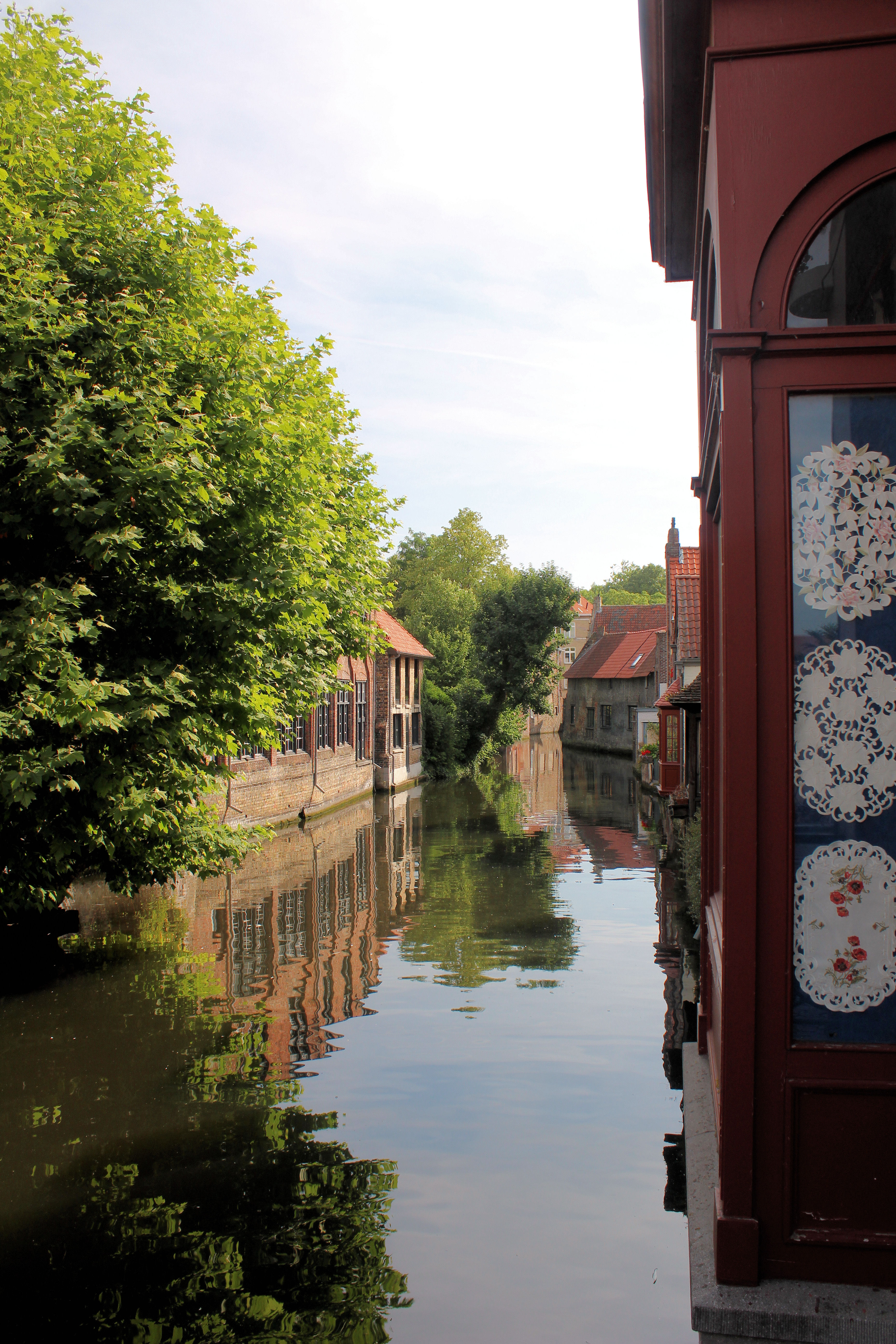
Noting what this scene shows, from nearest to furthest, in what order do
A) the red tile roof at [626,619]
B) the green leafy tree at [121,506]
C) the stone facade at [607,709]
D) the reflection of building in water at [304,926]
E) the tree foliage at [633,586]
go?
the green leafy tree at [121,506], the reflection of building in water at [304,926], the stone facade at [607,709], the red tile roof at [626,619], the tree foliage at [633,586]

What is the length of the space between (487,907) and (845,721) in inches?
399

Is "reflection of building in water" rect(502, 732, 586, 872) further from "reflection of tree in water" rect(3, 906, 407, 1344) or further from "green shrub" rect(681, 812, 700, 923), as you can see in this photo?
"reflection of tree in water" rect(3, 906, 407, 1344)

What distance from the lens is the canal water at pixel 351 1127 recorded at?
14.5 ft

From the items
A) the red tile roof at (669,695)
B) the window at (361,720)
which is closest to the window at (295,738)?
the window at (361,720)

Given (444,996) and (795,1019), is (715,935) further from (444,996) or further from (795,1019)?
(444,996)

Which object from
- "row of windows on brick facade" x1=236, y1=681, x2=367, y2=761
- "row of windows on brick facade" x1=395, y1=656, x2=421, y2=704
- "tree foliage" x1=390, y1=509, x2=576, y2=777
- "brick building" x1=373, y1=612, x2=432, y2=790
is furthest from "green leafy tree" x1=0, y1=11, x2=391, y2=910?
"tree foliage" x1=390, y1=509, x2=576, y2=777

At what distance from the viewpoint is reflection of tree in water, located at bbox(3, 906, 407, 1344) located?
426cm

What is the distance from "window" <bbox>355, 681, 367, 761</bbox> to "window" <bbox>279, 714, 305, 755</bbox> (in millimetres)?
5484

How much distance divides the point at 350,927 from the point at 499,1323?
7678 mm

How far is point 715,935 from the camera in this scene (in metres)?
4.79

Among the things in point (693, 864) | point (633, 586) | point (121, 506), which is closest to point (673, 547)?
point (693, 864)

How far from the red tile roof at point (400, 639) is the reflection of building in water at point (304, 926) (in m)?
13.5

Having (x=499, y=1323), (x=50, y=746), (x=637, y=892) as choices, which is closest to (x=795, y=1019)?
(x=499, y=1323)

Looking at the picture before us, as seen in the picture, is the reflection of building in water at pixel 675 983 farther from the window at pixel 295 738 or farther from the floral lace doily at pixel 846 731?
the window at pixel 295 738
